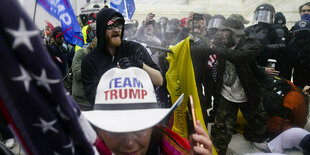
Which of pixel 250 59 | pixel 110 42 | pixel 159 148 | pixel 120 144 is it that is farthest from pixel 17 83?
pixel 250 59

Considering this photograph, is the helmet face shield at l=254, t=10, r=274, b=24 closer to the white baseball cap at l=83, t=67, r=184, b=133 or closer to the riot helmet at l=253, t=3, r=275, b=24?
the riot helmet at l=253, t=3, r=275, b=24

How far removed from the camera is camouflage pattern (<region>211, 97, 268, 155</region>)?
3.33m

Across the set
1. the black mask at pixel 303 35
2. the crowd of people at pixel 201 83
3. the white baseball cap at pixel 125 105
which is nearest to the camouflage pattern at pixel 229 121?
the crowd of people at pixel 201 83

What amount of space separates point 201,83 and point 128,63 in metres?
2.08

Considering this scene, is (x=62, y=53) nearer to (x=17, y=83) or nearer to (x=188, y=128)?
(x=188, y=128)

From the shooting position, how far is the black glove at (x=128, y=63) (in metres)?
1.76

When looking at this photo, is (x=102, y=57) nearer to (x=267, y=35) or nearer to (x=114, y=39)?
(x=114, y=39)

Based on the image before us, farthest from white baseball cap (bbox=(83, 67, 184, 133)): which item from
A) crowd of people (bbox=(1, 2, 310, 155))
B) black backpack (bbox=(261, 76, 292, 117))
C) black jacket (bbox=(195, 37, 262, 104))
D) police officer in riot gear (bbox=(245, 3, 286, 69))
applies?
police officer in riot gear (bbox=(245, 3, 286, 69))

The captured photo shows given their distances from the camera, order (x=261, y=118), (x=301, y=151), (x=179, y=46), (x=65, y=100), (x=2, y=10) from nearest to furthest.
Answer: (x=2, y=10)
(x=65, y=100)
(x=301, y=151)
(x=179, y=46)
(x=261, y=118)

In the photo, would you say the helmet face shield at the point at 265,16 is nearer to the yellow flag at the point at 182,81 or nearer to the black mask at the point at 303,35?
the black mask at the point at 303,35

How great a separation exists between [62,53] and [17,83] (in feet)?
14.6

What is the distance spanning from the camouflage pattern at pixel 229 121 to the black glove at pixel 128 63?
1913mm

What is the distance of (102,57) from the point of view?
2.14 metres

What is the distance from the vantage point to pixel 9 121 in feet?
1.55
